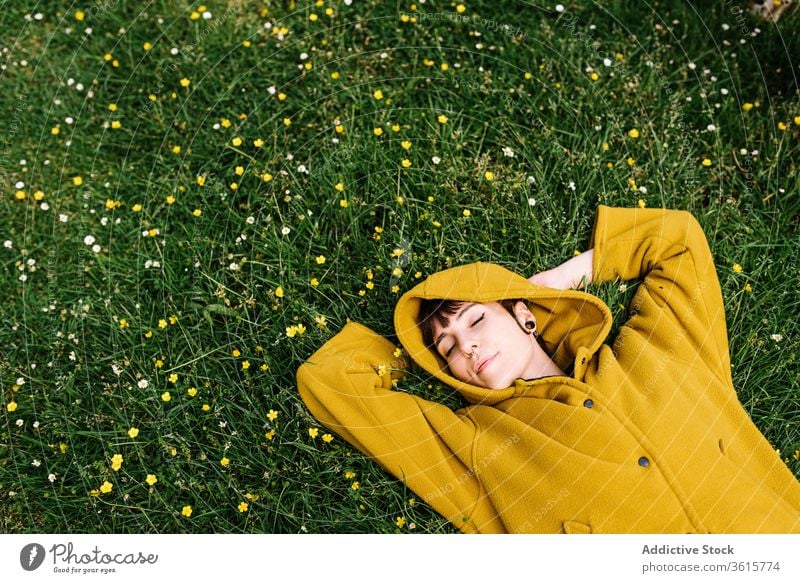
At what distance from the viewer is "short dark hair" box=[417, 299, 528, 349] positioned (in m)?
2.71

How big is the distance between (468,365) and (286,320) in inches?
34.9

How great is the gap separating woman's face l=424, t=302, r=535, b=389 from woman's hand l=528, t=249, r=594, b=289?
32 cm

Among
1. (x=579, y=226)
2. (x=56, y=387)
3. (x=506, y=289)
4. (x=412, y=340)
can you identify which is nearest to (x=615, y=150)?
(x=579, y=226)

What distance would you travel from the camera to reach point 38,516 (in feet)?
9.60

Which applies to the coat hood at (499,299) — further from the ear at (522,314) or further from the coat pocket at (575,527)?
the coat pocket at (575,527)

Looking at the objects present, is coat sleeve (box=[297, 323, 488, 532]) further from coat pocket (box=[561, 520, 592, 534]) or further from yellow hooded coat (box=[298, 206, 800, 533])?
coat pocket (box=[561, 520, 592, 534])

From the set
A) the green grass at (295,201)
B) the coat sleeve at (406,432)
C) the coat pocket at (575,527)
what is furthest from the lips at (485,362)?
the coat pocket at (575,527)

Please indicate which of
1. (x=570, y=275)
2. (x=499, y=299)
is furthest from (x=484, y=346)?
(x=570, y=275)

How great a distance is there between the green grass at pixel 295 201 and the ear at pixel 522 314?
1.06 ft

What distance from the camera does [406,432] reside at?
107 inches

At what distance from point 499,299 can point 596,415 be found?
0.56 meters

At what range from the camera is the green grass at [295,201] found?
9.54 ft
